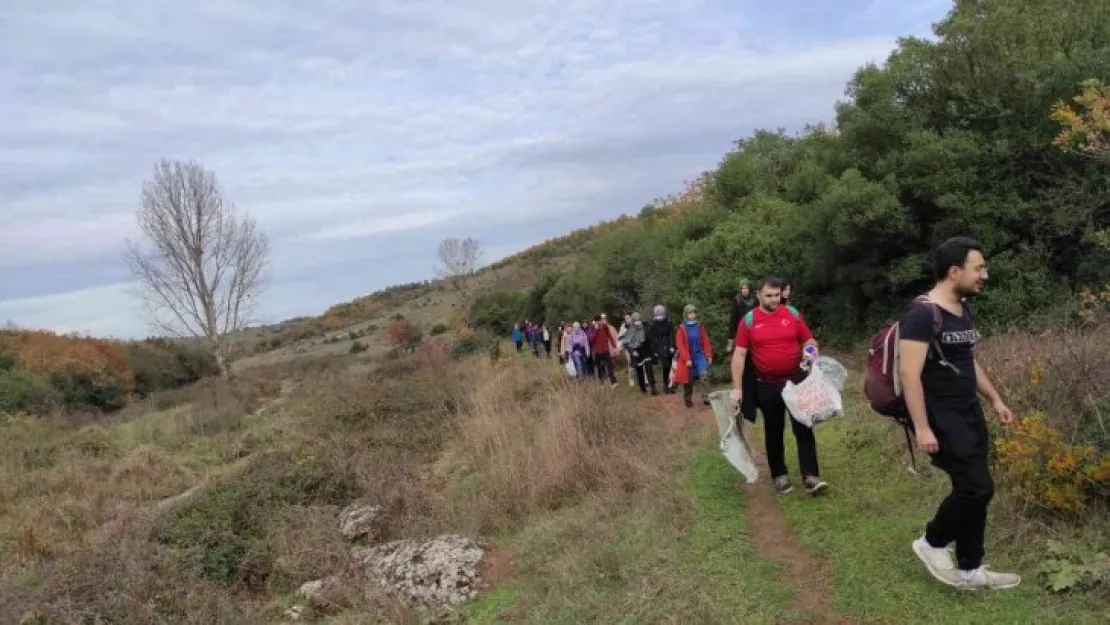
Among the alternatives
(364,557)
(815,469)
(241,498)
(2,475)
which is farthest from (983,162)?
(2,475)

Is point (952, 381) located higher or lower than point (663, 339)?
higher

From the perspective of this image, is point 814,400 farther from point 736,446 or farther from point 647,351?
point 647,351

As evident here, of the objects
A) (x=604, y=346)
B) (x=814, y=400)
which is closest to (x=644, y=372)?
(x=604, y=346)

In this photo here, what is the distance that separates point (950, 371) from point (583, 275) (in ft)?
71.8

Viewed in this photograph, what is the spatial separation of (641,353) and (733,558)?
8385 millimetres

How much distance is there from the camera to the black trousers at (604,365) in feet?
46.2

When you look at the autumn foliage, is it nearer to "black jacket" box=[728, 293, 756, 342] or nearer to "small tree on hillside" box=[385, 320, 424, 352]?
"small tree on hillside" box=[385, 320, 424, 352]

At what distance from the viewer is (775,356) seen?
5723 mm

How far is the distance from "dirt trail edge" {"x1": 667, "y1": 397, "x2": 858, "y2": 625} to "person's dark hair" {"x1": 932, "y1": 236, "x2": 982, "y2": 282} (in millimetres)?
2037

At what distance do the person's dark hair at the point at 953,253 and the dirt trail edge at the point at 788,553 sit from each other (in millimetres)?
2037

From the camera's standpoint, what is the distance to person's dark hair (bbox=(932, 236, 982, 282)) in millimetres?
3699

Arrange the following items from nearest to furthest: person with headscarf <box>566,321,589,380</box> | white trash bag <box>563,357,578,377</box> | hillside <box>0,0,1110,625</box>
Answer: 1. hillside <box>0,0,1110,625</box>
2. white trash bag <box>563,357,578,377</box>
3. person with headscarf <box>566,321,589,380</box>

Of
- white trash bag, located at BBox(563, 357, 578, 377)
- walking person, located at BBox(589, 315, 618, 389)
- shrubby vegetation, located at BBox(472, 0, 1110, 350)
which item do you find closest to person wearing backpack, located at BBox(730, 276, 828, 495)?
shrubby vegetation, located at BBox(472, 0, 1110, 350)

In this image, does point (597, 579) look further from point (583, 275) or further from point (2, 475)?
point (583, 275)
